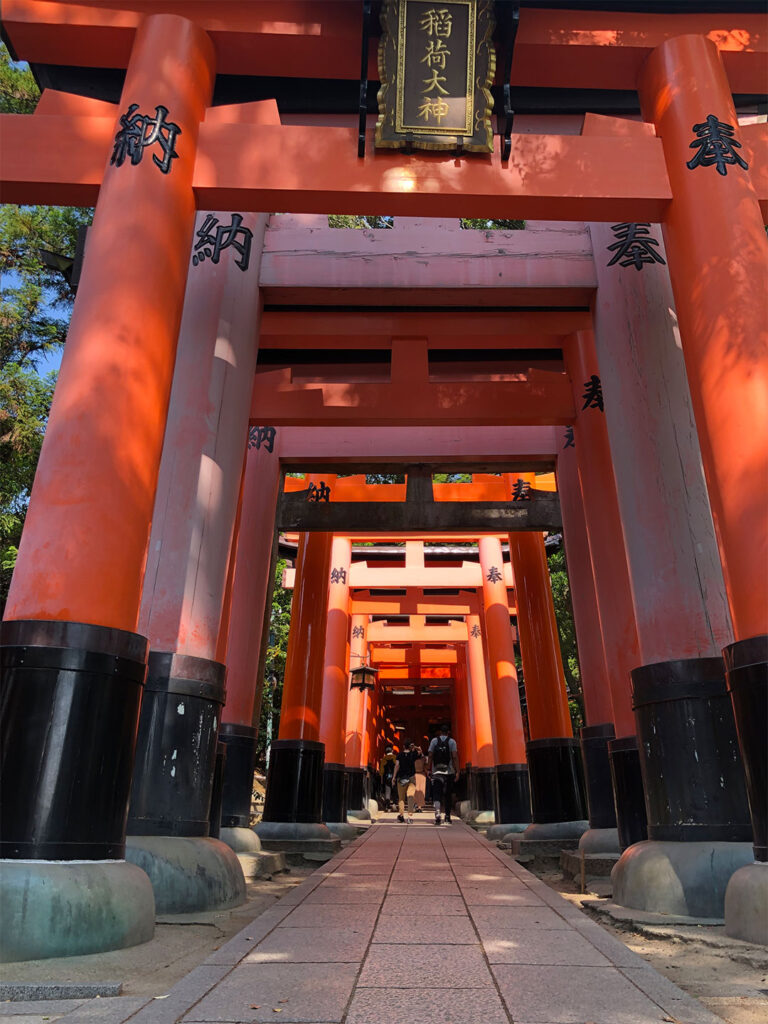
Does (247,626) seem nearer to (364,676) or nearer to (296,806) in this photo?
(296,806)

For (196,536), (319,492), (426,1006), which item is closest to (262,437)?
(319,492)

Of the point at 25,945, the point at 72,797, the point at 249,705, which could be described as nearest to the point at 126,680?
the point at 72,797

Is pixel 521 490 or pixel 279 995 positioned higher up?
pixel 521 490

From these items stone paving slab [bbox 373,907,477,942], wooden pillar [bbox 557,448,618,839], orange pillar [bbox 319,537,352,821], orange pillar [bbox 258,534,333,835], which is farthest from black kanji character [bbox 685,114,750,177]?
orange pillar [bbox 319,537,352,821]

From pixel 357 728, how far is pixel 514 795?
7.23 meters

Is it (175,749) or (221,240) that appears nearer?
(175,749)

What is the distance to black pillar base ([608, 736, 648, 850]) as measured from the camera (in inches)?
234

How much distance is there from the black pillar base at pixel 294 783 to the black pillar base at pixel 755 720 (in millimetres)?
6625

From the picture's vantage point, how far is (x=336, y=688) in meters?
14.3

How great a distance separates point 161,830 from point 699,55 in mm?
6032

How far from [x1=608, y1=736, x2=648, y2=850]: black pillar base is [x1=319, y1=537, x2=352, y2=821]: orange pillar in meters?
6.17

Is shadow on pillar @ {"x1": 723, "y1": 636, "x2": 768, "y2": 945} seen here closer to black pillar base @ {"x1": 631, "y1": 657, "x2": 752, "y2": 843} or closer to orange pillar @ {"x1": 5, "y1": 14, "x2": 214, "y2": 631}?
black pillar base @ {"x1": 631, "y1": 657, "x2": 752, "y2": 843}

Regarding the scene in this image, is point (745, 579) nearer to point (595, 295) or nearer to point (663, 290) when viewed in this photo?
point (663, 290)

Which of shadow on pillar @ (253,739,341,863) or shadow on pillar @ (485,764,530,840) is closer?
shadow on pillar @ (253,739,341,863)
